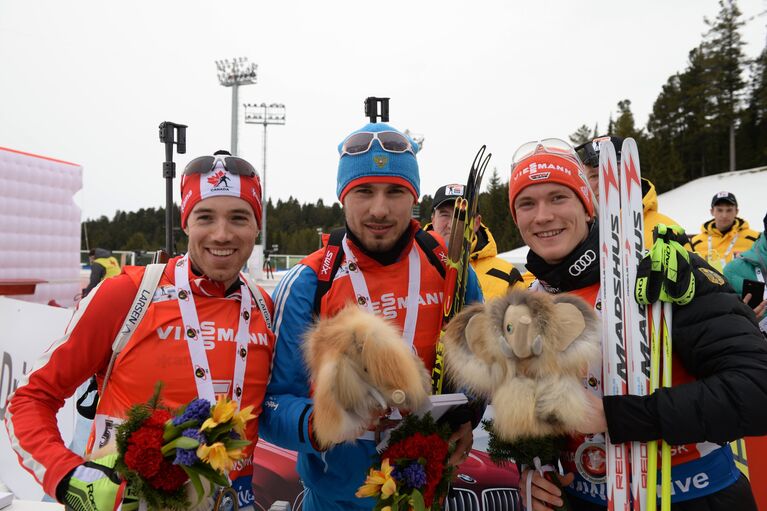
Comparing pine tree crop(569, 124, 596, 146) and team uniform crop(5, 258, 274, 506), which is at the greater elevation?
pine tree crop(569, 124, 596, 146)

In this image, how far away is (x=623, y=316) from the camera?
163 centimetres

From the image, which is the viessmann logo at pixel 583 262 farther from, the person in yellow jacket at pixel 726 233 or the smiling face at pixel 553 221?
the person in yellow jacket at pixel 726 233

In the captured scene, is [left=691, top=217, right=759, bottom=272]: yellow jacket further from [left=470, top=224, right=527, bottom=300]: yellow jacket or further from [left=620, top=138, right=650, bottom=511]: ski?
[left=620, top=138, right=650, bottom=511]: ski

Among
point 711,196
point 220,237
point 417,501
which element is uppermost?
point 711,196

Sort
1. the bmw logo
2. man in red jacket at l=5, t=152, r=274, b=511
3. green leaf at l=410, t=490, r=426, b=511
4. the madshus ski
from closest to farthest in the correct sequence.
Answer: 1. green leaf at l=410, t=490, r=426, b=511
2. the madshus ski
3. man in red jacket at l=5, t=152, r=274, b=511
4. the bmw logo

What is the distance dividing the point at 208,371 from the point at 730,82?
66.7 metres

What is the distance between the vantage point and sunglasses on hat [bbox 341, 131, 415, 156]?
211cm

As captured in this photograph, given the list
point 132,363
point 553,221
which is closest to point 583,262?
point 553,221

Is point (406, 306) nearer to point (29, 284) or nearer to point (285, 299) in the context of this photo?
point (285, 299)

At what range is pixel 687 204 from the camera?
1563 inches

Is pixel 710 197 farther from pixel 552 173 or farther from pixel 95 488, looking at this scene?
pixel 95 488

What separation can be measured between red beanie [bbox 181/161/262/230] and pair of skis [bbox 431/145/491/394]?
3.06 ft

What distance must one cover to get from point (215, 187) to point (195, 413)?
38.9 inches

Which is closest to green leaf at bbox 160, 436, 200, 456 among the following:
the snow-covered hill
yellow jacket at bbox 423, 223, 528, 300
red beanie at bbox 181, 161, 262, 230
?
red beanie at bbox 181, 161, 262, 230
